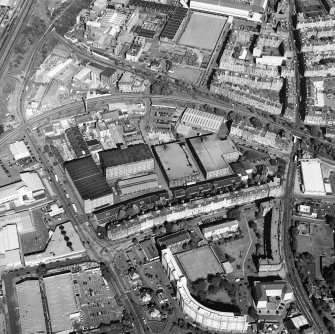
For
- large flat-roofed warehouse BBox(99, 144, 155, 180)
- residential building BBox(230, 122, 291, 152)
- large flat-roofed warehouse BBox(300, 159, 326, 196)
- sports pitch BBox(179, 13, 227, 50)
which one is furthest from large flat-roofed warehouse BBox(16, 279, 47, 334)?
sports pitch BBox(179, 13, 227, 50)

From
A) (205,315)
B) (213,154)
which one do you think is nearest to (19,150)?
(213,154)

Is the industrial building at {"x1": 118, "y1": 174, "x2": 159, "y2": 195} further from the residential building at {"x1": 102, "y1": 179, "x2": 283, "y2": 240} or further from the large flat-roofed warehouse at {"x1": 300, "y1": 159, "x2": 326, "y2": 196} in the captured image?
the large flat-roofed warehouse at {"x1": 300, "y1": 159, "x2": 326, "y2": 196}

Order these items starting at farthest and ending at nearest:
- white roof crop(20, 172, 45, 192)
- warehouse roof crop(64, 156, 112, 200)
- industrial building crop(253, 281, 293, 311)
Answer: white roof crop(20, 172, 45, 192) < warehouse roof crop(64, 156, 112, 200) < industrial building crop(253, 281, 293, 311)

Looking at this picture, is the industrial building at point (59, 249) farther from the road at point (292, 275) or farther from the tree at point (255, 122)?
the tree at point (255, 122)

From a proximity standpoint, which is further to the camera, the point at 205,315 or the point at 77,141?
the point at 77,141

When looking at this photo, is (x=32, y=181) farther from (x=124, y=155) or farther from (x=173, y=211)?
(x=173, y=211)

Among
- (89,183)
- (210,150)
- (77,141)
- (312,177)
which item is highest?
(77,141)

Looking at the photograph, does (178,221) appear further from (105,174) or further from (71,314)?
(71,314)
